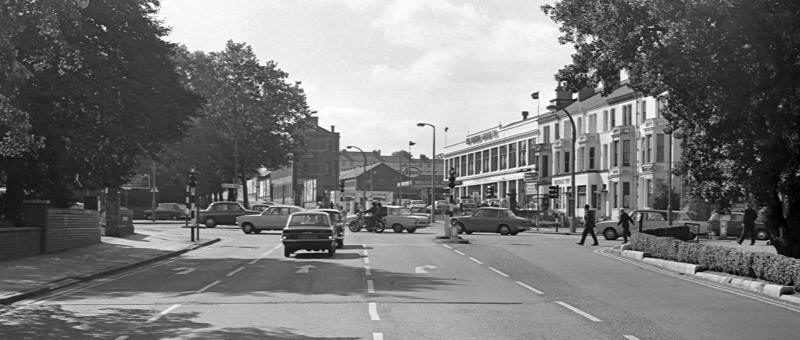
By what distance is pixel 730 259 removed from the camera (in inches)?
824

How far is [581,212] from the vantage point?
78.3 meters

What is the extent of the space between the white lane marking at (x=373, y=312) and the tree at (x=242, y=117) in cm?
5650

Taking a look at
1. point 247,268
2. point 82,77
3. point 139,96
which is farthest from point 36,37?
point 247,268

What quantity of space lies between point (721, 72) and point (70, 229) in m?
22.2

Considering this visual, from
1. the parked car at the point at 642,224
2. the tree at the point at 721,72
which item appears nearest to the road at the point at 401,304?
the tree at the point at 721,72

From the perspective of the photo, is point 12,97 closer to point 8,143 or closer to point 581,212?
point 8,143

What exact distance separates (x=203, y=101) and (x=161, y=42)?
9.35 feet

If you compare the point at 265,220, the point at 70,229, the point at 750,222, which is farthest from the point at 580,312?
the point at 265,220

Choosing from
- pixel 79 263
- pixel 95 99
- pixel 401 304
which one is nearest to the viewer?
pixel 401 304

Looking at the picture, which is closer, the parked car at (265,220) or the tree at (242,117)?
the parked car at (265,220)

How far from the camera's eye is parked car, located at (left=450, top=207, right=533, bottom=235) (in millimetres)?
46875

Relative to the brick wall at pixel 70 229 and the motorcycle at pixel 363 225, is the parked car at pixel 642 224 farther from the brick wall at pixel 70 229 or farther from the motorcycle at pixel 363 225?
the brick wall at pixel 70 229

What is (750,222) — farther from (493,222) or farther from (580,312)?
(580,312)

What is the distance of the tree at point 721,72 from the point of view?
19.2 metres
